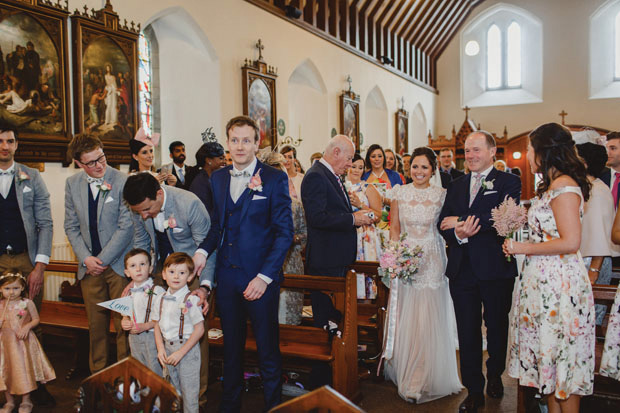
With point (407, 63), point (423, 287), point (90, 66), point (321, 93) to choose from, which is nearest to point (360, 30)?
point (321, 93)

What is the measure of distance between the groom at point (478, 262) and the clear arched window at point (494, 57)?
1841 centimetres

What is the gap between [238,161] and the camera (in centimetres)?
308

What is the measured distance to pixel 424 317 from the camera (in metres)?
3.96

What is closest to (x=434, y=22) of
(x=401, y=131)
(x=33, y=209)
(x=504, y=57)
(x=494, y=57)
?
(x=494, y=57)

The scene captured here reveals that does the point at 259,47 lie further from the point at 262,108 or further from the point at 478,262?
the point at 478,262

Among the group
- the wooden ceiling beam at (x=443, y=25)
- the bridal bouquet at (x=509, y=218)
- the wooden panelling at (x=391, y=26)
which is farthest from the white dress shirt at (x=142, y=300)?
the wooden ceiling beam at (x=443, y=25)

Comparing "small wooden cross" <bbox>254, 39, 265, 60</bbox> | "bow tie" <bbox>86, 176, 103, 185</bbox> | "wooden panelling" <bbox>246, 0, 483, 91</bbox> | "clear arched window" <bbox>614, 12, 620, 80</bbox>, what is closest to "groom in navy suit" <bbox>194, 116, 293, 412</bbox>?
"bow tie" <bbox>86, 176, 103, 185</bbox>

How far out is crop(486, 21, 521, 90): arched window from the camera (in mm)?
20047

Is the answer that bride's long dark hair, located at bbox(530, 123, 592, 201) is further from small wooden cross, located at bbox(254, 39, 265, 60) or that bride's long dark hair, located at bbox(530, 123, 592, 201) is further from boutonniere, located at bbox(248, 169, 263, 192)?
small wooden cross, located at bbox(254, 39, 265, 60)

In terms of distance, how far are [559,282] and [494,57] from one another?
19469mm

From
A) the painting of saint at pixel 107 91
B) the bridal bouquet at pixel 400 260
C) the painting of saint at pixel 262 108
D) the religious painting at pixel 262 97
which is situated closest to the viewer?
the bridal bouquet at pixel 400 260

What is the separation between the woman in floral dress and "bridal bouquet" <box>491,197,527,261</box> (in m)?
0.13

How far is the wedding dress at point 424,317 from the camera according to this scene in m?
3.91

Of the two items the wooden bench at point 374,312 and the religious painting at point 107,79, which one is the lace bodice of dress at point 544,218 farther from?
the religious painting at point 107,79
